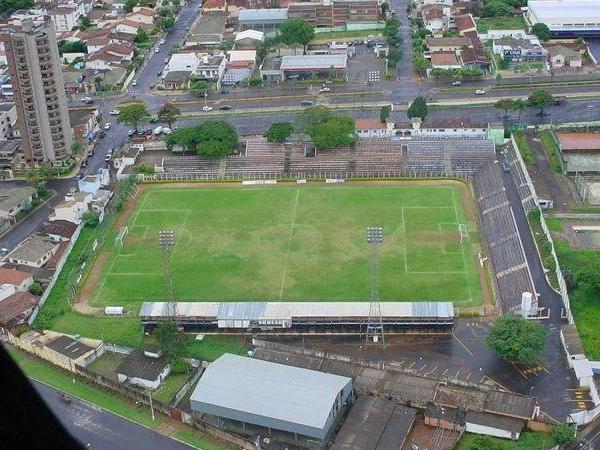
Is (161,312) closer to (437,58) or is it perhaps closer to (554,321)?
(554,321)

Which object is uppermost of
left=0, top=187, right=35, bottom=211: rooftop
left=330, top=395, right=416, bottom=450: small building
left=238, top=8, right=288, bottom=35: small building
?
left=330, top=395, right=416, bottom=450: small building

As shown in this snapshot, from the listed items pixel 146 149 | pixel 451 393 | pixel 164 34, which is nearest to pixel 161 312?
pixel 451 393

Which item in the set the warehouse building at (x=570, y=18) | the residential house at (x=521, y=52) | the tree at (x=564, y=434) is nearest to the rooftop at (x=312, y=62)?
the residential house at (x=521, y=52)

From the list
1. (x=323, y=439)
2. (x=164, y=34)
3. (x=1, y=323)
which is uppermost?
(x=323, y=439)

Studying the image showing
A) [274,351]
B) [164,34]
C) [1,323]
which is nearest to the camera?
[274,351]

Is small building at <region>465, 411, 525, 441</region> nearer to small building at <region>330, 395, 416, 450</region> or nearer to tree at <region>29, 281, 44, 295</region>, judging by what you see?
small building at <region>330, 395, 416, 450</region>

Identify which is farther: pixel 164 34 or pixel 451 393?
pixel 164 34

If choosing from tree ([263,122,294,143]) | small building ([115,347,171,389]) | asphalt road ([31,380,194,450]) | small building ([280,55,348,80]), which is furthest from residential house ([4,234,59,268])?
small building ([280,55,348,80])

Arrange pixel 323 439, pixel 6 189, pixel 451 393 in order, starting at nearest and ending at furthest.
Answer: pixel 323 439 < pixel 451 393 < pixel 6 189
